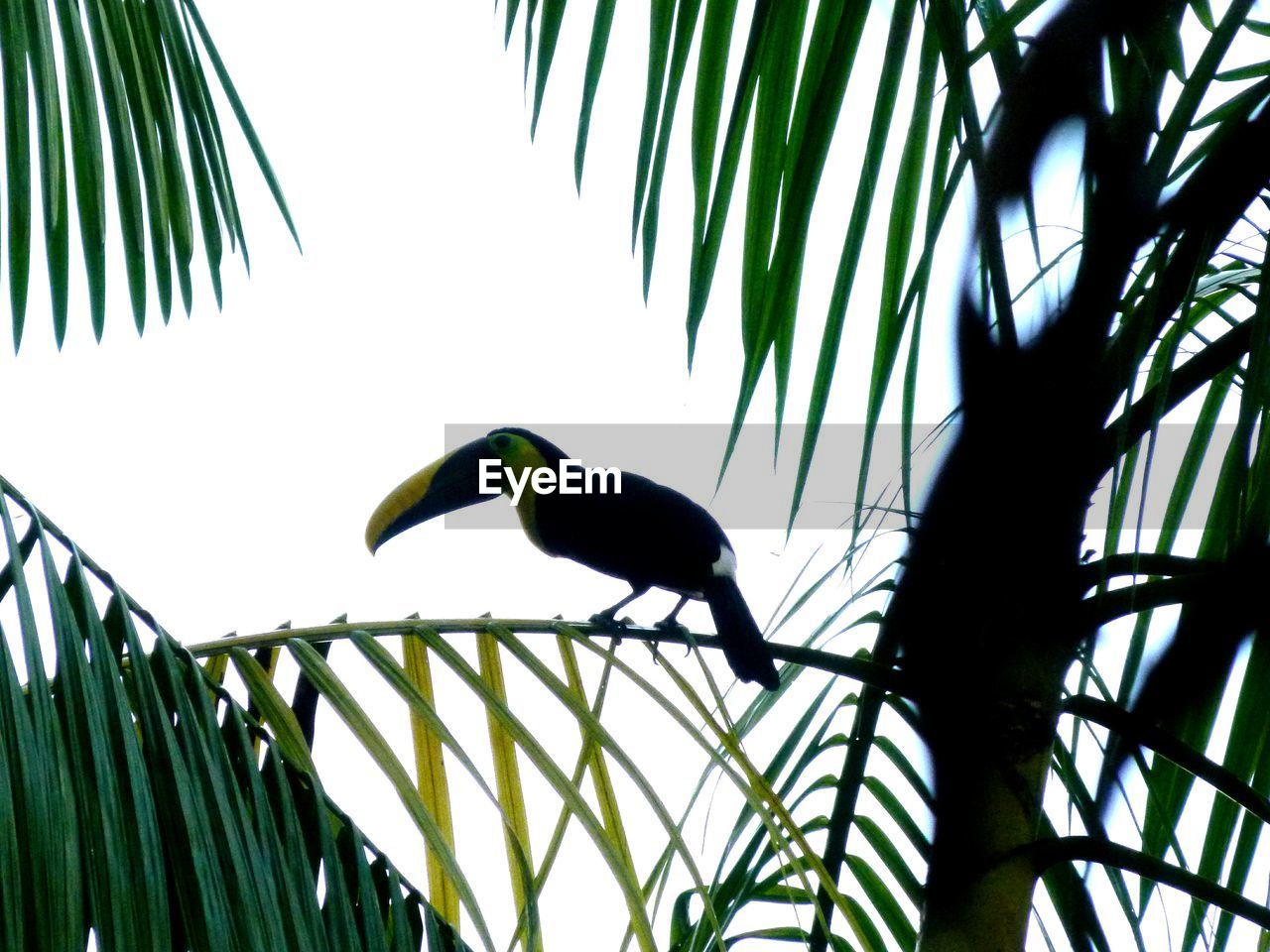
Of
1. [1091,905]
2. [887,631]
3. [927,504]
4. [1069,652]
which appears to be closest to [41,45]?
[927,504]

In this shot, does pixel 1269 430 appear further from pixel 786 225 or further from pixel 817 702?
pixel 817 702

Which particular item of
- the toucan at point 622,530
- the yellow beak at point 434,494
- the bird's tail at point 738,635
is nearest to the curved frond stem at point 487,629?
the bird's tail at point 738,635

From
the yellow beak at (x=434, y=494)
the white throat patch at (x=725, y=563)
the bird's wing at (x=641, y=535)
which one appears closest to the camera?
the white throat patch at (x=725, y=563)

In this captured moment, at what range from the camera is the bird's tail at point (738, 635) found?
1942mm

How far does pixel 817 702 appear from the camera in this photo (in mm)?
1664

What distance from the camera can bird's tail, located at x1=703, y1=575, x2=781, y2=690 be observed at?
6.37ft

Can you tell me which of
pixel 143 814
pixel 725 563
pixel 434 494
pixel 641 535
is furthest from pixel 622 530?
pixel 143 814

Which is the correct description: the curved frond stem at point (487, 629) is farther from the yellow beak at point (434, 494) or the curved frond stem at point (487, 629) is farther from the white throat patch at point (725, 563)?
the yellow beak at point (434, 494)

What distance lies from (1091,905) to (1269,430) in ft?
1.76

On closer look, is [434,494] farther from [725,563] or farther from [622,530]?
[725,563]

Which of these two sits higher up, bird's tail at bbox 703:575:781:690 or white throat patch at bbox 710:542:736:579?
white throat patch at bbox 710:542:736:579

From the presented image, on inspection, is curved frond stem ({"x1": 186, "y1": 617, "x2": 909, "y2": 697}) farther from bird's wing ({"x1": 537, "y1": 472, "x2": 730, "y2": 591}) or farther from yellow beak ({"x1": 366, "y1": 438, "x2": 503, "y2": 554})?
yellow beak ({"x1": 366, "y1": 438, "x2": 503, "y2": 554})

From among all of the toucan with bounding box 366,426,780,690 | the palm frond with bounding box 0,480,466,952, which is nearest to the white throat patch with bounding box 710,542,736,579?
the toucan with bounding box 366,426,780,690

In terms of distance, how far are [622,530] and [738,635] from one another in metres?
0.67
